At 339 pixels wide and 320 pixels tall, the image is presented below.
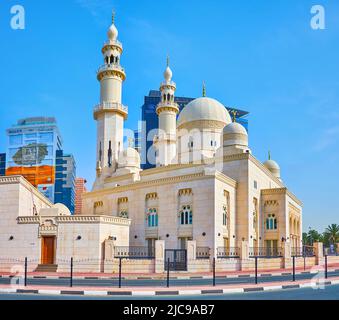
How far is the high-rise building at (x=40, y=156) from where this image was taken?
10650cm

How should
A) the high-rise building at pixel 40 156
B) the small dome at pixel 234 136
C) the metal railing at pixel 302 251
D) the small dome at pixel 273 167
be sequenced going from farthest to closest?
1. the high-rise building at pixel 40 156
2. the small dome at pixel 273 167
3. the small dome at pixel 234 136
4. the metal railing at pixel 302 251

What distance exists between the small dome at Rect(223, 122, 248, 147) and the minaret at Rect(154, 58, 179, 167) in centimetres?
1506

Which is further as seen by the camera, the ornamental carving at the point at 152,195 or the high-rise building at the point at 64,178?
the high-rise building at the point at 64,178

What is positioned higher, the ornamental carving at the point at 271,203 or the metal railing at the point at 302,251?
the ornamental carving at the point at 271,203

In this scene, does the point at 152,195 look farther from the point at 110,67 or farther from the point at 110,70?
the point at 110,67

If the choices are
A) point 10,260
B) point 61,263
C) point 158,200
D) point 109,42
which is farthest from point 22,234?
point 109,42

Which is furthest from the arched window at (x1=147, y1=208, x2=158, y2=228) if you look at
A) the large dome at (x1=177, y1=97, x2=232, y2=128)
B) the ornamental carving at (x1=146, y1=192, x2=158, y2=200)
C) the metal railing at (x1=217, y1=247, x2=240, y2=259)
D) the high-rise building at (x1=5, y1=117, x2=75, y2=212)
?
the high-rise building at (x1=5, y1=117, x2=75, y2=212)

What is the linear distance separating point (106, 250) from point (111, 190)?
14696mm

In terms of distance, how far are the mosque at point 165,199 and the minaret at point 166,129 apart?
0.14 m

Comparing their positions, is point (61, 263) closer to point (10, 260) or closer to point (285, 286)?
point (10, 260)

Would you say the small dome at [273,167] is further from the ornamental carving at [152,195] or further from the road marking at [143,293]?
the road marking at [143,293]

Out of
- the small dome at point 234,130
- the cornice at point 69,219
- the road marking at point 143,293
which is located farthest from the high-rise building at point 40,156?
the road marking at point 143,293

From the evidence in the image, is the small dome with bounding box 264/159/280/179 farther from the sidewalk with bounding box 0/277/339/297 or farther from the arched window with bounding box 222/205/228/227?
the sidewalk with bounding box 0/277/339/297

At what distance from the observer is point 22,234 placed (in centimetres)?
2806
